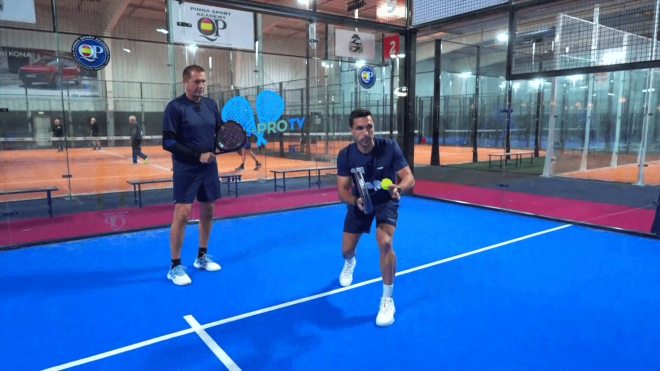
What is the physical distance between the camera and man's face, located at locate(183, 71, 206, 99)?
361 centimetres

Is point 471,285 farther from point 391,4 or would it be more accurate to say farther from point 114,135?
point 114,135

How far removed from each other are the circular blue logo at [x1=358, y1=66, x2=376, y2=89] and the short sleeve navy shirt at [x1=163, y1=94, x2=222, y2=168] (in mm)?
4728

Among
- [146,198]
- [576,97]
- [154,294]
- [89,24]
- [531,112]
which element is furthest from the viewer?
[531,112]

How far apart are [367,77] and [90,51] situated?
4.54 metres

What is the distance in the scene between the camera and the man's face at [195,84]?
142 inches

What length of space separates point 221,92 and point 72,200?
133 inches

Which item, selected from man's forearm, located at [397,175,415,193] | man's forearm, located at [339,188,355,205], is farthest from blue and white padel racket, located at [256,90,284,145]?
man's forearm, located at [397,175,415,193]

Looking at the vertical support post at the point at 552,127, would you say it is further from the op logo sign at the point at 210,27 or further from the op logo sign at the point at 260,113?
the op logo sign at the point at 210,27

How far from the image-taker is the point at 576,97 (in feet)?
34.7

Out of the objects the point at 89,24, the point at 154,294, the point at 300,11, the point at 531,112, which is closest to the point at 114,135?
the point at 89,24

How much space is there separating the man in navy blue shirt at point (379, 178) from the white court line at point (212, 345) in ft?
3.20

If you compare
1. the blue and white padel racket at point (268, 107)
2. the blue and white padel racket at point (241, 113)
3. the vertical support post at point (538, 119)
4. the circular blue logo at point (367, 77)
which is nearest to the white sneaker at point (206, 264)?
the blue and white padel racket at point (241, 113)

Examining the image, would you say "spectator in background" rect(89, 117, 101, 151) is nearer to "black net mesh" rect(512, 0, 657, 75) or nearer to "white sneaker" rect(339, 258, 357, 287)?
"white sneaker" rect(339, 258, 357, 287)

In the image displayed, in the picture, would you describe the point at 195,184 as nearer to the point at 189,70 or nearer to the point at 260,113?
the point at 189,70
